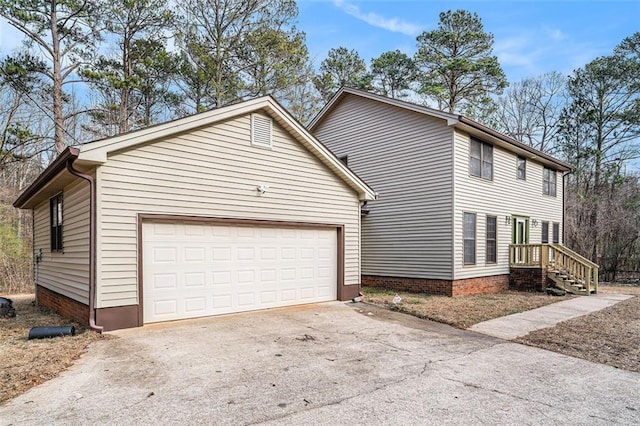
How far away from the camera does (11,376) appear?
4680 millimetres

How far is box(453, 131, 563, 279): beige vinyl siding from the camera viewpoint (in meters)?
12.4

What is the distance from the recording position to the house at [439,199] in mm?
12297

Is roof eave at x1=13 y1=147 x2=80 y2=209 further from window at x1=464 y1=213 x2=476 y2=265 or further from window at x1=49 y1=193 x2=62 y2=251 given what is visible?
window at x1=464 y1=213 x2=476 y2=265

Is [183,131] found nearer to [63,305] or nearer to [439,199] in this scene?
[63,305]

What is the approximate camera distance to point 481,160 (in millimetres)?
13477

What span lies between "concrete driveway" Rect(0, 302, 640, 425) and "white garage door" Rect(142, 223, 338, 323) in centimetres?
95

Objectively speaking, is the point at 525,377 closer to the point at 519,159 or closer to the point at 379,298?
the point at 379,298

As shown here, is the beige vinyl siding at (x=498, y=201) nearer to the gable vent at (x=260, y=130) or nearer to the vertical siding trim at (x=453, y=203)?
A: the vertical siding trim at (x=453, y=203)

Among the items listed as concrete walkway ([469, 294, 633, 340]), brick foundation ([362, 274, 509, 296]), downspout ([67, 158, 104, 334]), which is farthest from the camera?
brick foundation ([362, 274, 509, 296])

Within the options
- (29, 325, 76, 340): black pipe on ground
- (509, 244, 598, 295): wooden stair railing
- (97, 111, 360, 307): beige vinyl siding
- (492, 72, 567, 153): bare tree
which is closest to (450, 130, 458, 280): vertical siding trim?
(97, 111, 360, 307): beige vinyl siding

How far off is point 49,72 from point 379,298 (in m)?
15.1

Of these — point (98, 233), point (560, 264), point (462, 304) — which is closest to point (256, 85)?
point (462, 304)

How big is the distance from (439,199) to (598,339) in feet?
19.9

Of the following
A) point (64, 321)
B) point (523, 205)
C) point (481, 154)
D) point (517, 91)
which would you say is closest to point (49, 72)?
point (64, 321)
